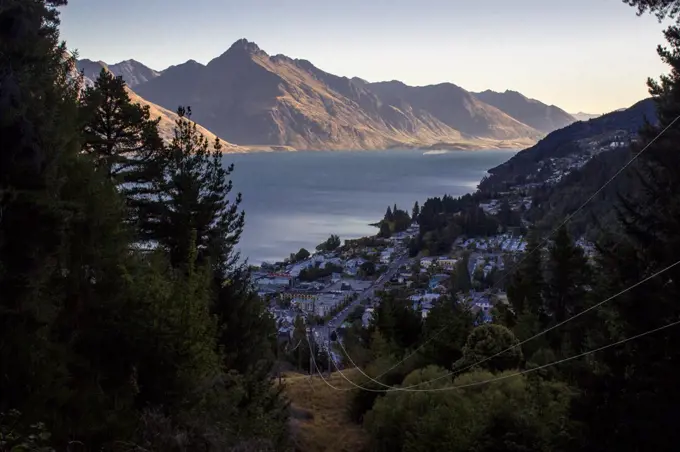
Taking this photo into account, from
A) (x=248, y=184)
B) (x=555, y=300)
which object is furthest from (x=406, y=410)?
(x=248, y=184)

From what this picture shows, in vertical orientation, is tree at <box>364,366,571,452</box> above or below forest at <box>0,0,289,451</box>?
below

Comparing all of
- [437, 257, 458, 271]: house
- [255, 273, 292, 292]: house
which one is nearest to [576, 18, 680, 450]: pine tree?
[255, 273, 292, 292]: house

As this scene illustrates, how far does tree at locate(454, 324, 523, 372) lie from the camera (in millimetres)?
11953

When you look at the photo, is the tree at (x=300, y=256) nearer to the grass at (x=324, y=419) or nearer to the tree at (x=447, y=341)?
the grass at (x=324, y=419)

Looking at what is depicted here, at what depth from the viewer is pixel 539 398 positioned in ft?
29.6

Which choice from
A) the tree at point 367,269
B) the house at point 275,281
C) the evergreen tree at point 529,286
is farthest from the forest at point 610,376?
the tree at point 367,269

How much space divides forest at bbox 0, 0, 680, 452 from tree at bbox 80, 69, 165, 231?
0.04 meters

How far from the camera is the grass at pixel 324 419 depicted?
11406 millimetres

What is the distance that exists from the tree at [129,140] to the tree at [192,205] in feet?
1.05

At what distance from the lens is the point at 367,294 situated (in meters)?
47.9

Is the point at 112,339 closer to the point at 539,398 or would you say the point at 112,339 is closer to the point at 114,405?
the point at 114,405

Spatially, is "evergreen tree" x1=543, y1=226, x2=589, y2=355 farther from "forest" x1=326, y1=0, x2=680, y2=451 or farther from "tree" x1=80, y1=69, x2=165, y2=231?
"tree" x1=80, y1=69, x2=165, y2=231

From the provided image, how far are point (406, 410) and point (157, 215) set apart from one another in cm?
587

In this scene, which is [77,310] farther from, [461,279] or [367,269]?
[367,269]
